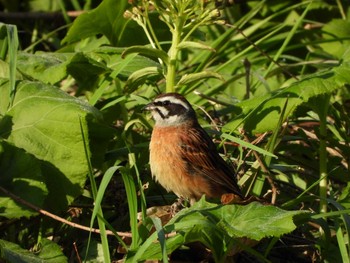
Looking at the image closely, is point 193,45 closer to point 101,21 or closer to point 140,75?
point 140,75

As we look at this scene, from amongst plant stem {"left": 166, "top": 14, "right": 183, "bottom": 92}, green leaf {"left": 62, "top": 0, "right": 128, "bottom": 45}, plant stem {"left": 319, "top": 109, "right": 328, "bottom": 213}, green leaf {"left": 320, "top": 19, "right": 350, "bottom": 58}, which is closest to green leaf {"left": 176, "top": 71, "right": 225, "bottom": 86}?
plant stem {"left": 166, "top": 14, "right": 183, "bottom": 92}

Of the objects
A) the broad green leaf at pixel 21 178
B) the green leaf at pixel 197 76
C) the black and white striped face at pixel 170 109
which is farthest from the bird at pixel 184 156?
the broad green leaf at pixel 21 178

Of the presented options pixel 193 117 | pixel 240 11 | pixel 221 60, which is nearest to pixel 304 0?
pixel 240 11

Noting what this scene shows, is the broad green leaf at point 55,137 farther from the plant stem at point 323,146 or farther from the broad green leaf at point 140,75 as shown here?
the plant stem at point 323,146

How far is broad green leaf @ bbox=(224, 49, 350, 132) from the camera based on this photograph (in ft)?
15.5

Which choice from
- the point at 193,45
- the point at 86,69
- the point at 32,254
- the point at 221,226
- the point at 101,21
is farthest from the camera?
the point at 101,21

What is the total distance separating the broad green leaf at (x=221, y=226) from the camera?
3.90m

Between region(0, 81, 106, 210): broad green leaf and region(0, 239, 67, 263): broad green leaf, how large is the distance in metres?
0.31

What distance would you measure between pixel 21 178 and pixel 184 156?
3.20 feet

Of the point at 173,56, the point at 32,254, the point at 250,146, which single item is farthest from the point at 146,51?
the point at 32,254

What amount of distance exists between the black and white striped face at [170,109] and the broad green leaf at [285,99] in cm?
29

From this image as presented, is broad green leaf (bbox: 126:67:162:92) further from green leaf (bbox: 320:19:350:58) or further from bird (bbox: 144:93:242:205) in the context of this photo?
green leaf (bbox: 320:19:350:58)

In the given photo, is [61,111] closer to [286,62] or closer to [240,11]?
[286,62]

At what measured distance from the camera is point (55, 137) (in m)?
4.67
